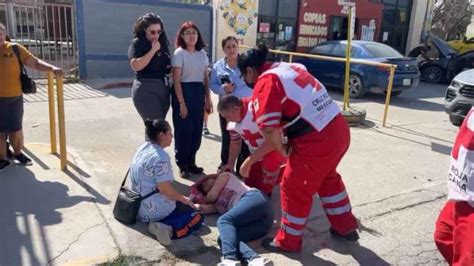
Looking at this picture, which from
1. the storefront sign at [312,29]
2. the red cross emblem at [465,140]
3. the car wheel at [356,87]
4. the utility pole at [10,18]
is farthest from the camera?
the storefront sign at [312,29]

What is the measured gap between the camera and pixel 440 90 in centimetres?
1234

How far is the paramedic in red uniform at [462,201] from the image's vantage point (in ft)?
6.59

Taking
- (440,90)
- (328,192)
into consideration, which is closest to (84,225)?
(328,192)

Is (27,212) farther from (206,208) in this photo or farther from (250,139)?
(250,139)

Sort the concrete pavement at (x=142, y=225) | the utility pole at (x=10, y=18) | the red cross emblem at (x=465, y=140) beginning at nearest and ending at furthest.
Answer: the red cross emblem at (x=465, y=140)
the concrete pavement at (x=142, y=225)
the utility pole at (x=10, y=18)

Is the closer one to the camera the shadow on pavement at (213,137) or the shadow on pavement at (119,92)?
the shadow on pavement at (213,137)

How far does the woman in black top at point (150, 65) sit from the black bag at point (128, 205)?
3.40 feet

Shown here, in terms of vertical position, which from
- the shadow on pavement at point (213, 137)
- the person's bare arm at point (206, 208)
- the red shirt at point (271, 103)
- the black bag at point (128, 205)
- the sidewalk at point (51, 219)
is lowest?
the shadow on pavement at point (213, 137)

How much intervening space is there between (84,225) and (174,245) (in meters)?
0.76

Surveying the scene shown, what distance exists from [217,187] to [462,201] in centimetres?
198

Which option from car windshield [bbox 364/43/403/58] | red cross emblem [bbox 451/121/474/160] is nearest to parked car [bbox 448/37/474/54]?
car windshield [bbox 364/43/403/58]

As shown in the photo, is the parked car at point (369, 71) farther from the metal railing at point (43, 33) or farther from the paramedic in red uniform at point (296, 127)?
the paramedic in red uniform at point (296, 127)

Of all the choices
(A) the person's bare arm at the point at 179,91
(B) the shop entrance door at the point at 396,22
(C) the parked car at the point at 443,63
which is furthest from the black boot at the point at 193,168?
(B) the shop entrance door at the point at 396,22

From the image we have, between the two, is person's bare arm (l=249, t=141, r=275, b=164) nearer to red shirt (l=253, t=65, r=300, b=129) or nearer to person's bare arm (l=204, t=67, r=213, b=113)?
red shirt (l=253, t=65, r=300, b=129)
